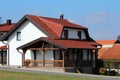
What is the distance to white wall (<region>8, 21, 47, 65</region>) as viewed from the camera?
50250 mm

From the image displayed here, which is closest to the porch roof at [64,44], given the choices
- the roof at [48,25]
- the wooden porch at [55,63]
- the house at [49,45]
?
the house at [49,45]

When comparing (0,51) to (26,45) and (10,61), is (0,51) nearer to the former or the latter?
(10,61)

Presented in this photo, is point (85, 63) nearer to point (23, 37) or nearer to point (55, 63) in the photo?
point (55, 63)

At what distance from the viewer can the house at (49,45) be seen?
4550 centimetres

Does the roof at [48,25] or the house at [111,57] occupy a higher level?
the roof at [48,25]

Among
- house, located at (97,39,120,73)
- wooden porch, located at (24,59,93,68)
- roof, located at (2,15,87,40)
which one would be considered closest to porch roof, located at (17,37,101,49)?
roof, located at (2,15,87,40)

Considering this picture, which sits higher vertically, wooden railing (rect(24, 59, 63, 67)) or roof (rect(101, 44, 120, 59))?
roof (rect(101, 44, 120, 59))

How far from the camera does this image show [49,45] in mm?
47062

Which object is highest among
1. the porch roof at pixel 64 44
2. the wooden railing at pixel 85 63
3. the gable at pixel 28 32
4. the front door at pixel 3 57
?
the gable at pixel 28 32

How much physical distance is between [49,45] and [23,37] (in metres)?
6.24

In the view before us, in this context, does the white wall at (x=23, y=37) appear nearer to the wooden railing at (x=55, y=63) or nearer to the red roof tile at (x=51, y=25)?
the red roof tile at (x=51, y=25)

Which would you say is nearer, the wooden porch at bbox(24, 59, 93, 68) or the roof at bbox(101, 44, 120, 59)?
the wooden porch at bbox(24, 59, 93, 68)

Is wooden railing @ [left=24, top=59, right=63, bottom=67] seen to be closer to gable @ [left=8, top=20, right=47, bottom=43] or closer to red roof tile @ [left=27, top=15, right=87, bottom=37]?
red roof tile @ [left=27, top=15, right=87, bottom=37]

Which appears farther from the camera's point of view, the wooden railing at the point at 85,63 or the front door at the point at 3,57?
the front door at the point at 3,57
